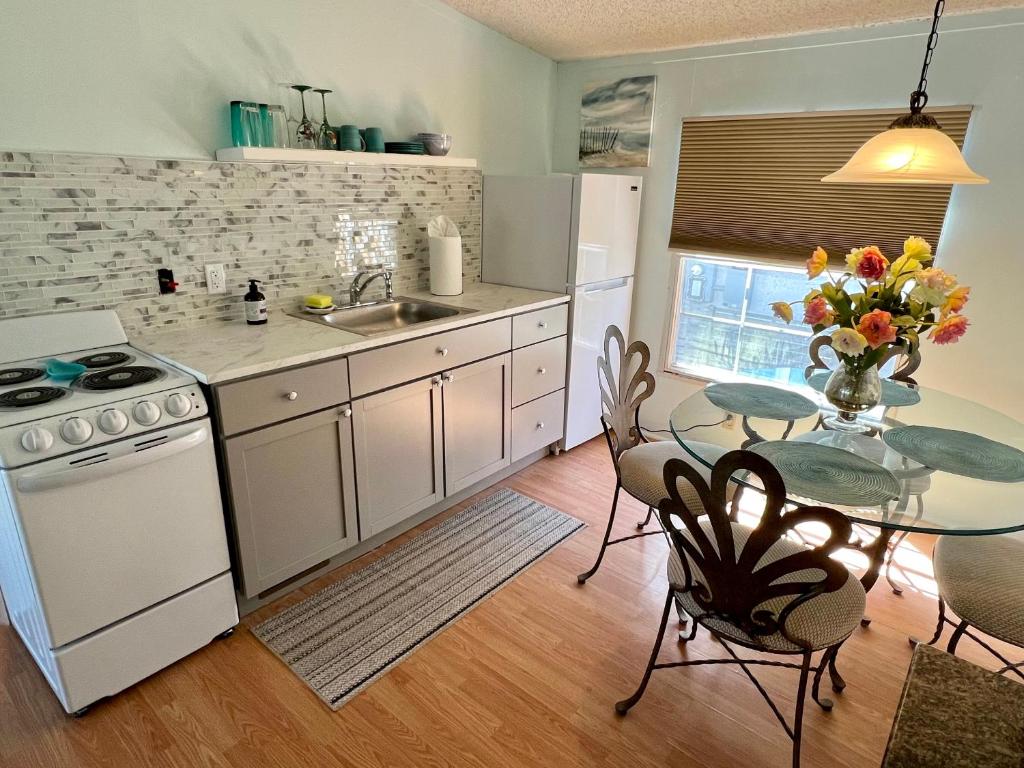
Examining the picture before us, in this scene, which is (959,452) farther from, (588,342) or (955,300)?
(588,342)

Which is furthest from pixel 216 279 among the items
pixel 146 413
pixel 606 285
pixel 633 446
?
pixel 606 285

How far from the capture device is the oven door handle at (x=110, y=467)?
1.54m

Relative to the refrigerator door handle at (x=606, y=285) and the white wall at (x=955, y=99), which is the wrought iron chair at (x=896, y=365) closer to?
the white wall at (x=955, y=99)

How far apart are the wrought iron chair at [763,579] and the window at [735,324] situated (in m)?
2.01

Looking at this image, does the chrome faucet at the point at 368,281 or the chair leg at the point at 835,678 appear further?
the chrome faucet at the point at 368,281

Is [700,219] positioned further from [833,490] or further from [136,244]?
[136,244]

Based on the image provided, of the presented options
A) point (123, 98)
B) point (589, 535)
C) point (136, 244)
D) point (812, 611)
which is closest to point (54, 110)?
point (123, 98)

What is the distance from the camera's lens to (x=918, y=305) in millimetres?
1781

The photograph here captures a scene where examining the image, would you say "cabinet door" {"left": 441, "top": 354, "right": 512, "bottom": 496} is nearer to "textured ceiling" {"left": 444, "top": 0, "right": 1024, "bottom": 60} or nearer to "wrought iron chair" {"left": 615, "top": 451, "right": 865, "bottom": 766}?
"wrought iron chair" {"left": 615, "top": 451, "right": 865, "bottom": 766}

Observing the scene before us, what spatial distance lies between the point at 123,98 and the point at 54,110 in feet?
0.72

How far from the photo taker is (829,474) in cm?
165

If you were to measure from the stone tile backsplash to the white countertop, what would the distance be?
13 centimetres

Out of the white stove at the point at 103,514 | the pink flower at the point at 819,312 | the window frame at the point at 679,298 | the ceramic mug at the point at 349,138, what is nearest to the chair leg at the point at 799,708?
the pink flower at the point at 819,312

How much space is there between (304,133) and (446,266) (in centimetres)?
92
